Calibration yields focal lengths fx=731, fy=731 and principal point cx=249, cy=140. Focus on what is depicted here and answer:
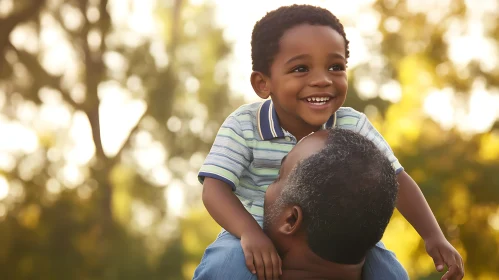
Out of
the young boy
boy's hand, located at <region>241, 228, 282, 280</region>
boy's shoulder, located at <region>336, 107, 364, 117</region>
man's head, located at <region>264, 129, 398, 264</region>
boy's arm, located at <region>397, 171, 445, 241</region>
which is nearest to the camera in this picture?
man's head, located at <region>264, 129, 398, 264</region>

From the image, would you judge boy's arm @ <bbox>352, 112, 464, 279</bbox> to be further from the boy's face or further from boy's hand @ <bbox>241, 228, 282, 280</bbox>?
boy's hand @ <bbox>241, 228, 282, 280</bbox>

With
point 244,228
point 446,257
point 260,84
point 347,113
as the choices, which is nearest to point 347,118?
point 347,113

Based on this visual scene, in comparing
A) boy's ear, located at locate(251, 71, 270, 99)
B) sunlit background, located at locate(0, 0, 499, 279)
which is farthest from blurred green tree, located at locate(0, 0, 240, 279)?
boy's ear, located at locate(251, 71, 270, 99)

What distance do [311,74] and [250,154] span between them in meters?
0.38

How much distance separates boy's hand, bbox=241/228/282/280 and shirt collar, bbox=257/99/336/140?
22.7 inches

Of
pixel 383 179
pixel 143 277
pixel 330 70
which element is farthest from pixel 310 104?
pixel 143 277

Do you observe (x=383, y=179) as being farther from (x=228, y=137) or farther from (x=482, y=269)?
(x=482, y=269)

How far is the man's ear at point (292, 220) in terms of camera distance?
2.08m

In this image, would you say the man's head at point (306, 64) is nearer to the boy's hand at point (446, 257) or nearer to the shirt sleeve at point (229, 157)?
the shirt sleeve at point (229, 157)

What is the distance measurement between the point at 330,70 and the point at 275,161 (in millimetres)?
405

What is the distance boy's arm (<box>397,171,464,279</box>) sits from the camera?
2.75 meters

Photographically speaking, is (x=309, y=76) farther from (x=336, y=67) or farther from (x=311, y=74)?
(x=336, y=67)

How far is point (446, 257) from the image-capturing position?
2748 millimetres

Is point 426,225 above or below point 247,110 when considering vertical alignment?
below
